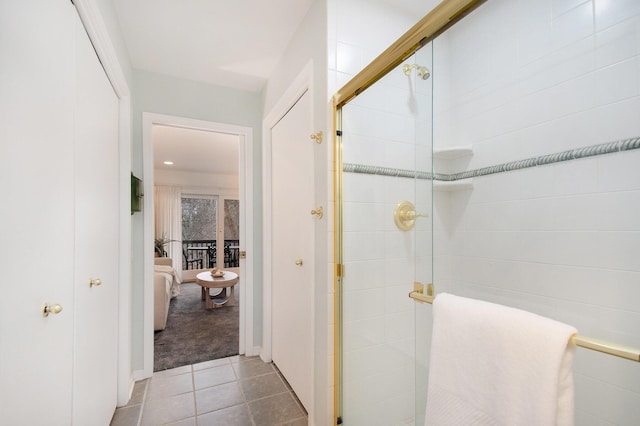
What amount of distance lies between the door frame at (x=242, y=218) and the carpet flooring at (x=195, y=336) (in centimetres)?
28

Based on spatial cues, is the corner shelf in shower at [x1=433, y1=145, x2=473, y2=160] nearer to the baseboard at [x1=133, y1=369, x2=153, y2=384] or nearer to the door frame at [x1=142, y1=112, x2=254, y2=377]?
the door frame at [x1=142, y1=112, x2=254, y2=377]

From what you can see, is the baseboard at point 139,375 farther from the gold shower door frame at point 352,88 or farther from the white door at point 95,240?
the gold shower door frame at point 352,88

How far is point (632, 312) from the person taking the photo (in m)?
1.11

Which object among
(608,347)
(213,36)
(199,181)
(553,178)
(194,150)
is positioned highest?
(213,36)

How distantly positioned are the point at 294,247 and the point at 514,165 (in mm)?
1418

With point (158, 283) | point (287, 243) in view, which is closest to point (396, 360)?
point (287, 243)

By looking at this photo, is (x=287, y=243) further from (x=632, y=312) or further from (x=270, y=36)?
(x=632, y=312)

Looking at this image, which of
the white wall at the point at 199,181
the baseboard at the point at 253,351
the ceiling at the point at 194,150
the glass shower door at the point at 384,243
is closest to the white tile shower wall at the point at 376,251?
the glass shower door at the point at 384,243

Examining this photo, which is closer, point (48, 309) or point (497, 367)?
point (497, 367)

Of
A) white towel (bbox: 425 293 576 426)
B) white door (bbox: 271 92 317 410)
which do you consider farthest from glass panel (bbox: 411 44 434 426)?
white door (bbox: 271 92 317 410)

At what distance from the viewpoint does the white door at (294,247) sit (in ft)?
5.77

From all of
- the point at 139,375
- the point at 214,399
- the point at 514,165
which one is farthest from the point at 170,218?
the point at 514,165

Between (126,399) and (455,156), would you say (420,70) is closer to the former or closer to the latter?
(455,156)

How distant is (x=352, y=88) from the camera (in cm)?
140
